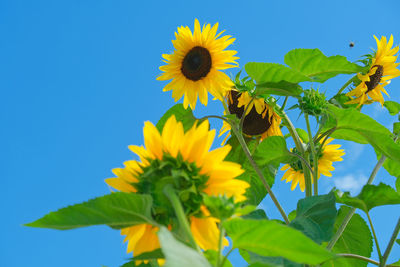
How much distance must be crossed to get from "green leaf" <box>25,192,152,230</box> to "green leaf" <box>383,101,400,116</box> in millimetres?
1321

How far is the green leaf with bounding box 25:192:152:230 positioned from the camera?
0.50 meters

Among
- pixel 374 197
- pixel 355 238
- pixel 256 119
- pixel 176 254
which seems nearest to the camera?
pixel 176 254

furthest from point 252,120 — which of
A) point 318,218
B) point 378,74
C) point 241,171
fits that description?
→ point 241,171

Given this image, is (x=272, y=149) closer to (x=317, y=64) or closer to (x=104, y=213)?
(x=317, y=64)

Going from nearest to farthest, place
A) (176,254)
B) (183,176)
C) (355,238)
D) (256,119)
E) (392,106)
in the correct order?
(176,254) < (183,176) < (355,238) < (256,119) < (392,106)

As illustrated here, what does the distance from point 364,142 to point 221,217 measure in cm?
91

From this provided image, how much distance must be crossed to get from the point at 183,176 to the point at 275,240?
0.40 ft

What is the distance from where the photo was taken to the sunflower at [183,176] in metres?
0.51

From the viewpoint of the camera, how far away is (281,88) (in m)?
1.09

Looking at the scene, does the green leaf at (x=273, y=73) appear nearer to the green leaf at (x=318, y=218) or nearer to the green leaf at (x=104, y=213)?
the green leaf at (x=318, y=218)

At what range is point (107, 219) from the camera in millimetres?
512

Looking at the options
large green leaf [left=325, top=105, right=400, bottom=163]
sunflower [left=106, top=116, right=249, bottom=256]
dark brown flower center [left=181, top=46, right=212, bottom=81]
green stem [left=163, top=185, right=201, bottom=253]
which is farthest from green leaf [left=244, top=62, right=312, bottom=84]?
green stem [left=163, top=185, right=201, bottom=253]

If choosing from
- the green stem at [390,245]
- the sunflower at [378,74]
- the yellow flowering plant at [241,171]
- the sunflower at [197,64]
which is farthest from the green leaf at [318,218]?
the sunflower at [378,74]

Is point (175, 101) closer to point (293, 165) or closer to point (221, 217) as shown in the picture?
point (293, 165)
